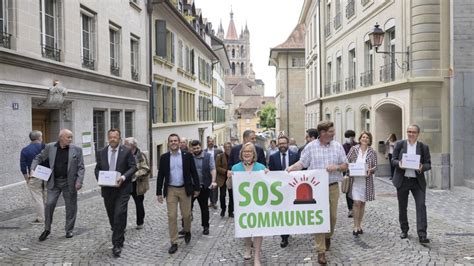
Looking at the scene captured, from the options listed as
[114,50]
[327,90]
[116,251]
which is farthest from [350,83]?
[116,251]

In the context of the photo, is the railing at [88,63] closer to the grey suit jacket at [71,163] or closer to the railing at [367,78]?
the grey suit jacket at [71,163]

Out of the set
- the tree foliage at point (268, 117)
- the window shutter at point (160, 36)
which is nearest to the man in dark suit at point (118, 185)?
the window shutter at point (160, 36)

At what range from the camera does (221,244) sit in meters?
7.67

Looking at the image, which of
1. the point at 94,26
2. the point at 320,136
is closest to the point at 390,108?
the point at 94,26

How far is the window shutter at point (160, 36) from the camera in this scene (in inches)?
900

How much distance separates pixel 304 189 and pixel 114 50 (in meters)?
13.5

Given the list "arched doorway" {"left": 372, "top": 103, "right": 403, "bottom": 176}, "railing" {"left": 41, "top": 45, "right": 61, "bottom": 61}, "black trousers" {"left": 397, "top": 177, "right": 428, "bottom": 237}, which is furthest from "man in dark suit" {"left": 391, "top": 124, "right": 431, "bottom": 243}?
"arched doorway" {"left": 372, "top": 103, "right": 403, "bottom": 176}

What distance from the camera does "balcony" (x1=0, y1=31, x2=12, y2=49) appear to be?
10.5 meters

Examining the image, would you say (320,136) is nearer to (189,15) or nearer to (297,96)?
(189,15)

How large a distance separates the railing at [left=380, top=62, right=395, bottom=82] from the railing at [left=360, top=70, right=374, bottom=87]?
53.2 inches

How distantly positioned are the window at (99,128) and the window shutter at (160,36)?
6.95m

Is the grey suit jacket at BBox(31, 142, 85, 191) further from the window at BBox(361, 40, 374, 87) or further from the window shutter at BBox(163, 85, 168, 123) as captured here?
the window shutter at BBox(163, 85, 168, 123)

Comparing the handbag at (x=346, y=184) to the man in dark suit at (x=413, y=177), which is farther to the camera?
the handbag at (x=346, y=184)

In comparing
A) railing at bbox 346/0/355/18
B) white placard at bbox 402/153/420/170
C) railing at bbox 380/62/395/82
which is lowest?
white placard at bbox 402/153/420/170
